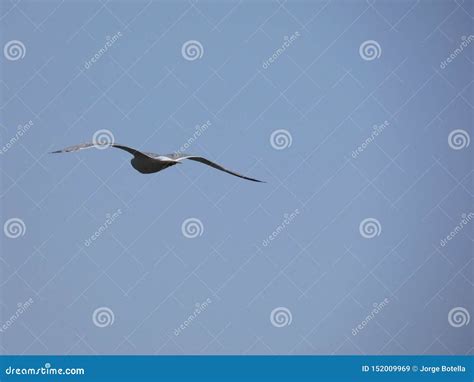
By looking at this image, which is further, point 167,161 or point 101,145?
point 167,161

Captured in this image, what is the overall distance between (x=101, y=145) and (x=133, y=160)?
95.6 inches

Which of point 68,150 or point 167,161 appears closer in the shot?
point 68,150

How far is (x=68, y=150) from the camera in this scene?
17188 millimetres

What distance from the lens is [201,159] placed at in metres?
19.1
